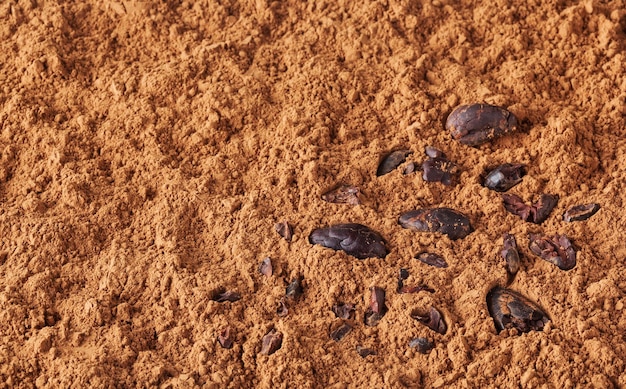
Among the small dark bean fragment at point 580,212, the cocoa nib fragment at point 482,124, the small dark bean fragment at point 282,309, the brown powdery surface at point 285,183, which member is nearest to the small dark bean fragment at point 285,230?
the brown powdery surface at point 285,183

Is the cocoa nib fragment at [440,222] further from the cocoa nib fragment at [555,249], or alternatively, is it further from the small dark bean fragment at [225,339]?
the small dark bean fragment at [225,339]

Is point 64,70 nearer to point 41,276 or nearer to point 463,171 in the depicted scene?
point 41,276

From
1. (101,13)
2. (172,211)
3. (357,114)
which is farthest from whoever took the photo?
(101,13)

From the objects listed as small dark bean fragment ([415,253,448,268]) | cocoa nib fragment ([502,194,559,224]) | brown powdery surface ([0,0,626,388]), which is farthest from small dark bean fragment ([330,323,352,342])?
cocoa nib fragment ([502,194,559,224])

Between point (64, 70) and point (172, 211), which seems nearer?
point (172, 211)

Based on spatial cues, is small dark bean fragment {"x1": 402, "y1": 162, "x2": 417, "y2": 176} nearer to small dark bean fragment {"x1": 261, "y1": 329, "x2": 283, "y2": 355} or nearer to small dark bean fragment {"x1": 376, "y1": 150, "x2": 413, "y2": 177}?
small dark bean fragment {"x1": 376, "y1": 150, "x2": 413, "y2": 177}

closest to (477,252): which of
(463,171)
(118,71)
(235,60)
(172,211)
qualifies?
(463,171)
